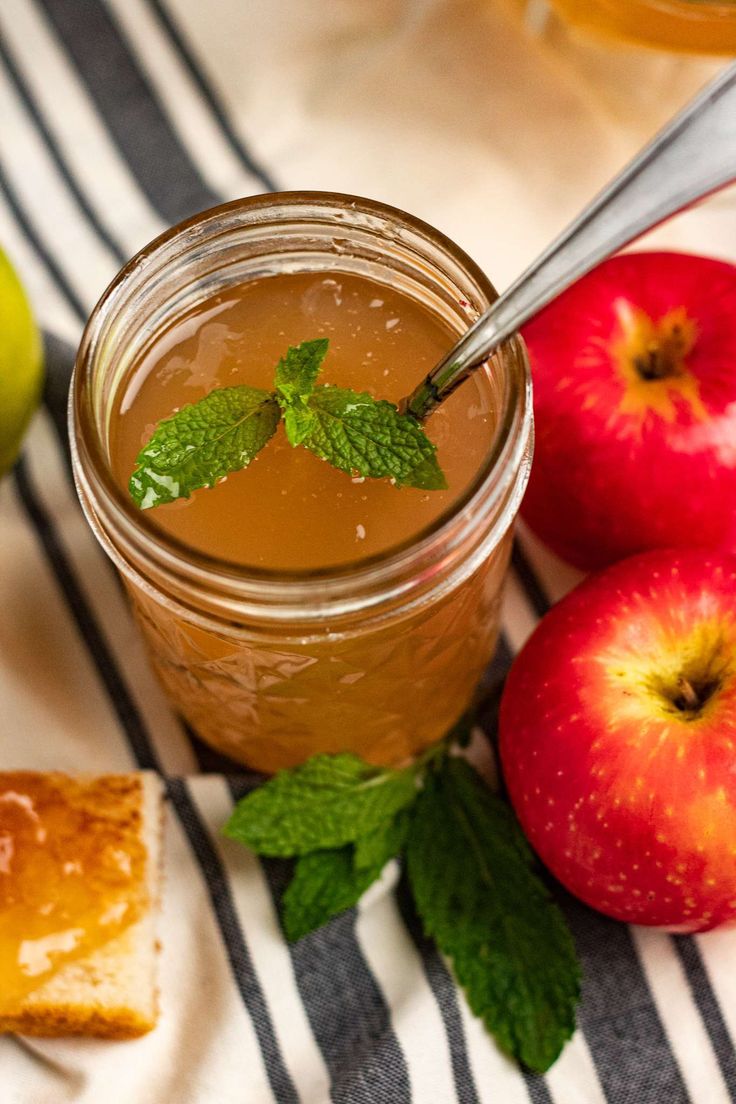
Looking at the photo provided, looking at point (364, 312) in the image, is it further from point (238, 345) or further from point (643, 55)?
point (643, 55)

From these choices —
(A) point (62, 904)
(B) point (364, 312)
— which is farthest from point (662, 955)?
(B) point (364, 312)

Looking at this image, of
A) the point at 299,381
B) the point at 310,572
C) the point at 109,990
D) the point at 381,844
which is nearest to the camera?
the point at 310,572

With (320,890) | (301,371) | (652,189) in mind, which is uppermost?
(652,189)

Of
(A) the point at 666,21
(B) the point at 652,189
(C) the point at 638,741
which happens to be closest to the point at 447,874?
(C) the point at 638,741

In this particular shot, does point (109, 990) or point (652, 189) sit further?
point (109, 990)

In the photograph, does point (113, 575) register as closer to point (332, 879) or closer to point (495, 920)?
point (332, 879)

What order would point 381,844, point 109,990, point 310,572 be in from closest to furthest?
1. point 310,572
2. point 109,990
3. point 381,844

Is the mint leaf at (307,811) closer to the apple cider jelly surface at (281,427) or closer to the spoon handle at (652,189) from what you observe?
the apple cider jelly surface at (281,427)

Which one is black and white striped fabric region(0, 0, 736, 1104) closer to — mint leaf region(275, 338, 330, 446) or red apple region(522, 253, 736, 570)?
red apple region(522, 253, 736, 570)

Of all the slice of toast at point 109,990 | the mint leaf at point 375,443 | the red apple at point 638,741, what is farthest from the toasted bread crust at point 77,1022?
the mint leaf at point 375,443
